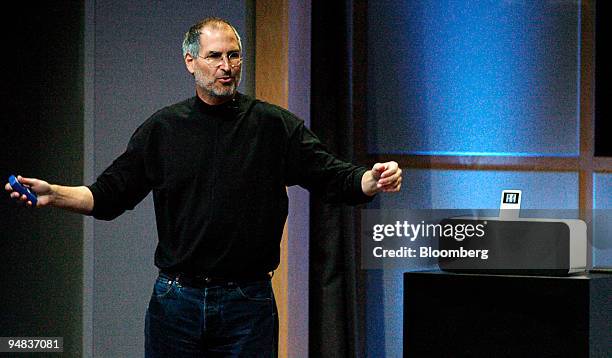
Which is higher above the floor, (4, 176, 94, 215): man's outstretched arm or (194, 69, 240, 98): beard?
(194, 69, 240, 98): beard

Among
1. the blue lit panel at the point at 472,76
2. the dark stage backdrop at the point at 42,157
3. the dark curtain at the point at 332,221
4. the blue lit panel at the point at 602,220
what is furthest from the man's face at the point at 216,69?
the blue lit panel at the point at 602,220

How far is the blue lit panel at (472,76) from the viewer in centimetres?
377

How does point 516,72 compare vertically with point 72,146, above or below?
above

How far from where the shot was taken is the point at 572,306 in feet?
9.77

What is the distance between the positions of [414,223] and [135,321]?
3.82ft

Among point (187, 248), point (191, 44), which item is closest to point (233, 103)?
point (191, 44)

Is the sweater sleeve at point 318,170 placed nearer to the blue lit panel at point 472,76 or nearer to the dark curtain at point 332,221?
the dark curtain at point 332,221

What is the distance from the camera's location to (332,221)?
11.9 ft

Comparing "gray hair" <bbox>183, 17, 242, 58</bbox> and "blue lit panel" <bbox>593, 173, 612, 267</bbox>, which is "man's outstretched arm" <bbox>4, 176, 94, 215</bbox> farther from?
"blue lit panel" <bbox>593, 173, 612, 267</bbox>

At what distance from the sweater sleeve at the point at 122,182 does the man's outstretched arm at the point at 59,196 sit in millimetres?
22

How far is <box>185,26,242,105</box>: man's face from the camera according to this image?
7.75 feet

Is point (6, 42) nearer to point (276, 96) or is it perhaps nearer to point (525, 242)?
point (276, 96)

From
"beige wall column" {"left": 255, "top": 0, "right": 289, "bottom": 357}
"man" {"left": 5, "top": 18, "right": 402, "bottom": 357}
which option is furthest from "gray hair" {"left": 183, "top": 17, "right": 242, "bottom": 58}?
"beige wall column" {"left": 255, "top": 0, "right": 289, "bottom": 357}

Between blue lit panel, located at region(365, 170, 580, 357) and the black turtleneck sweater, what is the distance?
4.52 ft
